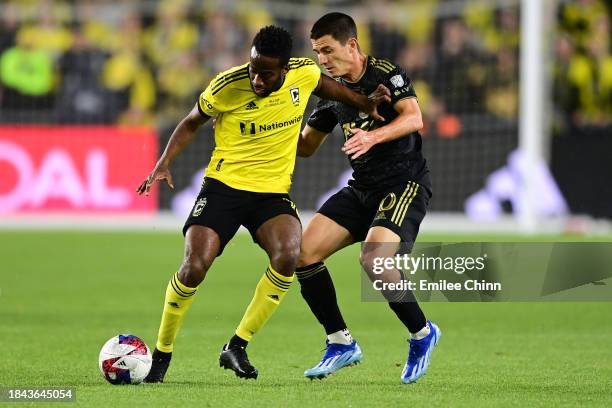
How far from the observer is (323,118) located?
25.2ft

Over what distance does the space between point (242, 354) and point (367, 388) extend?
0.76 metres

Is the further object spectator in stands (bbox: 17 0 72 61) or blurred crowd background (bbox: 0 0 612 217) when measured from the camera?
spectator in stands (bbox: 17 0 72 61)

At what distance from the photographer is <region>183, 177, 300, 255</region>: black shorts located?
7012 millimetres

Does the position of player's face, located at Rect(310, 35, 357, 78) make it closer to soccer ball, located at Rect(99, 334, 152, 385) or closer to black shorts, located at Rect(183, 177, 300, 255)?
black shorts, located at Rect(183, 177, 300, 255)

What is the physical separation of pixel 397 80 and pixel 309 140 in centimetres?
78

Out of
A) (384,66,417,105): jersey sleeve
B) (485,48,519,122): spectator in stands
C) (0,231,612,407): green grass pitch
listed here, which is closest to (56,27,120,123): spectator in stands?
(0,231,612,407): green grass pitch

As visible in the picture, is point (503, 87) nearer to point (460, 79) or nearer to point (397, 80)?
point (460, 79)

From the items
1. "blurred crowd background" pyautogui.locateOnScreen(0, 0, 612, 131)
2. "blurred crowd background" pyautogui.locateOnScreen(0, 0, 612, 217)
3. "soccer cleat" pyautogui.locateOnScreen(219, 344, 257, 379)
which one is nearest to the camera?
"soccer cleat" pyautogui.locateOnScreen(219, 344, 257, 379)

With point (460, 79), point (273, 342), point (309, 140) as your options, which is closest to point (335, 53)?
point (309, 140)

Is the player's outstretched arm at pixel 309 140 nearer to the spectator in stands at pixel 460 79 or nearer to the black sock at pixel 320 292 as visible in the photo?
the black sock at pixel 320 292

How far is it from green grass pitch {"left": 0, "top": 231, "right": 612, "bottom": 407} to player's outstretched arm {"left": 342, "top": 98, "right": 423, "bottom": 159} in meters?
1.31

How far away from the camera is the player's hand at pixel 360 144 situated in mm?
6867

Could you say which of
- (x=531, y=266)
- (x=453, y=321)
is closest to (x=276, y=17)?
(x=531, y=266)

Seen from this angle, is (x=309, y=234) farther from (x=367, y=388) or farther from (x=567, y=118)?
(x=567, y=118)
